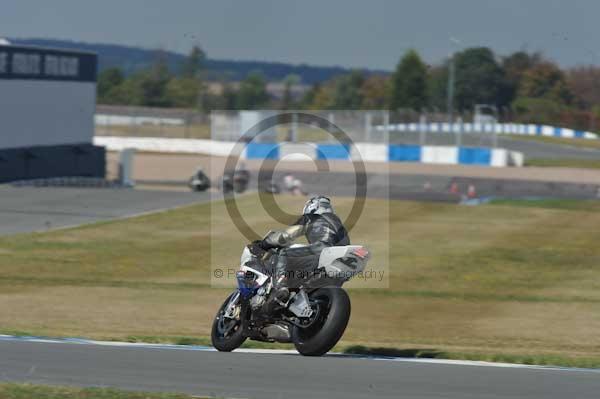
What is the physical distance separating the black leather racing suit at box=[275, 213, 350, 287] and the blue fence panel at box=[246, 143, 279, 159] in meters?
57.0

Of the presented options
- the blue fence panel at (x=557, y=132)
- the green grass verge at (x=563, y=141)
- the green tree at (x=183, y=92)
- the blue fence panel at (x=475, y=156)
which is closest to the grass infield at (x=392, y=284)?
the blue fence panel at (x=475, y=156)

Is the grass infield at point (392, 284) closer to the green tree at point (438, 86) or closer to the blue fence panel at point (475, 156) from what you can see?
the blue fence panel at point (475, 156)

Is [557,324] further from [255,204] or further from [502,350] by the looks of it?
[255,204]

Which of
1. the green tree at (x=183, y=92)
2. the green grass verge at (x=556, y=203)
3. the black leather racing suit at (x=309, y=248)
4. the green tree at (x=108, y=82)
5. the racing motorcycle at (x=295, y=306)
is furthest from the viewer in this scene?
the green tree at (x=108, y=82)

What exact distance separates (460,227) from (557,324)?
16230mm

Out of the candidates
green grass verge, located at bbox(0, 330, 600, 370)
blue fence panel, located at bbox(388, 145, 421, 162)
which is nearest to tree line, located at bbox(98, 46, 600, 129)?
blue fence panel, located at bbox(388, 145, 421, 162)

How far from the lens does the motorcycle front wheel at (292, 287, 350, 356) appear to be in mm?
10211

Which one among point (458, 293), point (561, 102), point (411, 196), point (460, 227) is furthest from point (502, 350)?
point (561, 102)

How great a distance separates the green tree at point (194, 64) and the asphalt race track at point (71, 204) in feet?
255

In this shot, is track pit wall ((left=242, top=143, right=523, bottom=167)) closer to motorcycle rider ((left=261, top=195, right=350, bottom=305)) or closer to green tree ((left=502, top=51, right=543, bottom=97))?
green tree ((left=502, top=51, right=543, bottom=97))

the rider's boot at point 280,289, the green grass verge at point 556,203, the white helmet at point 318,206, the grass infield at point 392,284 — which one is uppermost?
the green grass verge at point 556,203

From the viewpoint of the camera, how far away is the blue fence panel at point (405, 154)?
218 feet

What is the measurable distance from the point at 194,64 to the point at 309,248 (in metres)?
115

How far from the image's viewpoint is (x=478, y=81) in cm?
9806
